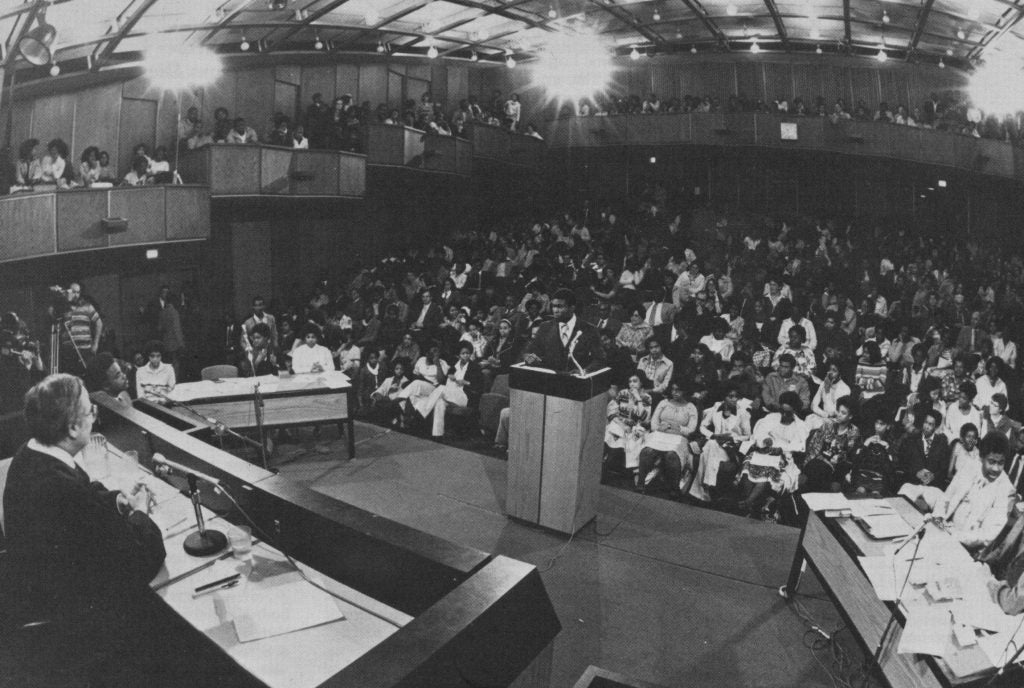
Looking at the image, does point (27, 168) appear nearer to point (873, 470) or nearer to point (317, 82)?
point (317, 82)

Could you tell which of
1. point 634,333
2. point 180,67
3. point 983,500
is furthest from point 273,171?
point 983,500

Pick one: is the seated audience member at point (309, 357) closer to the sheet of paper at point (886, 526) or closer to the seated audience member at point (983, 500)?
the sheet of paper at point (886, 526)

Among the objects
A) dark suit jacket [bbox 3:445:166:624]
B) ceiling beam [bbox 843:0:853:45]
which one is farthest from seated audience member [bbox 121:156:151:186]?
ceiling beam [bbox 843:0:853:45]

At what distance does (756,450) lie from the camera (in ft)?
17.5

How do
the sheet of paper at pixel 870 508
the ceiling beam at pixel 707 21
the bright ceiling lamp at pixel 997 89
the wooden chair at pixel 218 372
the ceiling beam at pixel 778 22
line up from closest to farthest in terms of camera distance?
the sheet of paper at pixel 870 508 → the wooden chair at pixel 218 372 → the ceiling beam at pixel 778 22 → the ceiling beam at pixel 707 21 → the bright ceiling lamp at pixel 997 89

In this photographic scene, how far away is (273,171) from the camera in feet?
34.2

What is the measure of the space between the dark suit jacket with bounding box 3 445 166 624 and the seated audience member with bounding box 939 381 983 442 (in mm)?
5699

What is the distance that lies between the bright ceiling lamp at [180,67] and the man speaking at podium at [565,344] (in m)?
8.55

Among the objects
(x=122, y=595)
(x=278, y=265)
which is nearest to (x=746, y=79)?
(x=278, y=265)

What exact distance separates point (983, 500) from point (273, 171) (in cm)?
959

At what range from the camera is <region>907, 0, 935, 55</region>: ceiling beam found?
11491mm

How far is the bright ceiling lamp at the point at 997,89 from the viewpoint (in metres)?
14.9

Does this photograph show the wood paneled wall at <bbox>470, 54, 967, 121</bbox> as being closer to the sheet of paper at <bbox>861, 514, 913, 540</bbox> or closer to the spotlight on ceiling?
the spotlight on ceiling

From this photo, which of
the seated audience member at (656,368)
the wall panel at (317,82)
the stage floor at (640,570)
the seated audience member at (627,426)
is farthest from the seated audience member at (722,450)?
the wall panel at (317,82)
